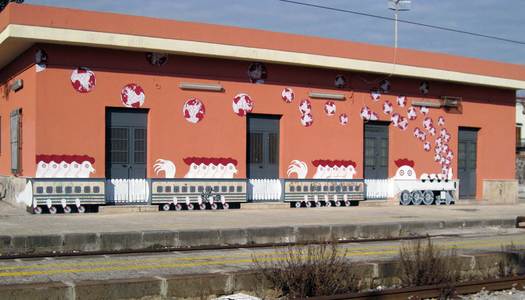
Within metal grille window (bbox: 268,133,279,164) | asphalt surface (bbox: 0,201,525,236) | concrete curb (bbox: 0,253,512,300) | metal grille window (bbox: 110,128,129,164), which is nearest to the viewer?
concrete curb (bbox: 0,253,512,300)

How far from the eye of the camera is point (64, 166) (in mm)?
19578

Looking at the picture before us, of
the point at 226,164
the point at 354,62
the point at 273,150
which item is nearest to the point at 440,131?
the point at 354,62

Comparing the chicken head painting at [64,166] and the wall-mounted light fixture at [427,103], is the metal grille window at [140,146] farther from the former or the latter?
the wall-mounted light fixture at [427,103]

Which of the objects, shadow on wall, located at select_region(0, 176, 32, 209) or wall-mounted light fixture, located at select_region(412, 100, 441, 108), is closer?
shadow on wall, located at select_region(0, 176, 32, 209)

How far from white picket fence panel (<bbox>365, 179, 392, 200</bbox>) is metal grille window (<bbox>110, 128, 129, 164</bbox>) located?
930 cm

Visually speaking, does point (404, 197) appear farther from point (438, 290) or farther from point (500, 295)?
point (438, 290)

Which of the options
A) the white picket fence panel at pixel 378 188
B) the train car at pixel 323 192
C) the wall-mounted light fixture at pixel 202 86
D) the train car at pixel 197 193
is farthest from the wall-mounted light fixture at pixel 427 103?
the wall-mounted light fixture at pixel 202 86

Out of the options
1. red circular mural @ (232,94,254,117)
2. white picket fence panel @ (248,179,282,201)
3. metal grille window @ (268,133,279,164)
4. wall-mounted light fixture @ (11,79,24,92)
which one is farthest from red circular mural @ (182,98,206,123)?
wall-mounted light fixture @ (11,79,24,92)

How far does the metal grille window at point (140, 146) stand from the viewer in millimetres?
20891

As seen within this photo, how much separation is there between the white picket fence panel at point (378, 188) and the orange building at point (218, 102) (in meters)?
0.27

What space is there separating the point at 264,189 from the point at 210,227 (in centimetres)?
712

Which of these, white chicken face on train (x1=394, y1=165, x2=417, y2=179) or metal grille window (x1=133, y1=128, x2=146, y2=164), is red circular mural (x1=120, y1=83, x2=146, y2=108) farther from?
white chicken face on train (x1=394, y1=165, x2=417, y2=179)

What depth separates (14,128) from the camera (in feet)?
72.3

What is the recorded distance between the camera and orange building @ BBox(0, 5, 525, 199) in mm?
19531
